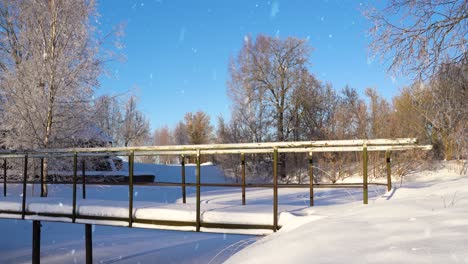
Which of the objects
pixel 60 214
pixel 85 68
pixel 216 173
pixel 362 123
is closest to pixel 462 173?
pixel 362 123

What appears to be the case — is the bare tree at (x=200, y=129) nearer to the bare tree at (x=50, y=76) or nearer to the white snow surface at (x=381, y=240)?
the bare tree at (x=50, y=76)

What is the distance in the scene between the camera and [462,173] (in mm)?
23234

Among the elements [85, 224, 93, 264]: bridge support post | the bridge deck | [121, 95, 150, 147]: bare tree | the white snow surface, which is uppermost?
[121, 95, 150, 147]: bare tree

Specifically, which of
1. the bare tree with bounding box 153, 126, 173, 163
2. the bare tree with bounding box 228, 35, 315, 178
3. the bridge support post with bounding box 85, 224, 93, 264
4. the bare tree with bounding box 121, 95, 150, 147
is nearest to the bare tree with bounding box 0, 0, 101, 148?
the bridge support post with bounding box 85, 224, 93, 264

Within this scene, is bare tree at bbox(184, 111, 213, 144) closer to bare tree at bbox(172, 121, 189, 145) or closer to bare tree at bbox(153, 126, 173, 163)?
bare tree at bbox(172, 121, 189, 145)

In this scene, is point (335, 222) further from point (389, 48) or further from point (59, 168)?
point (59, 168)

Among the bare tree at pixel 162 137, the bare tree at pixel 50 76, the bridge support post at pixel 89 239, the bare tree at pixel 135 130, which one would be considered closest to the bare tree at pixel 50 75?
the bare tree at pixel 50 76

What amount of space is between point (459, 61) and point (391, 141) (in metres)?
3.59

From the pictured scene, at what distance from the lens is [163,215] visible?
21.3ft

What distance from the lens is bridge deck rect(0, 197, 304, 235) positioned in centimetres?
586

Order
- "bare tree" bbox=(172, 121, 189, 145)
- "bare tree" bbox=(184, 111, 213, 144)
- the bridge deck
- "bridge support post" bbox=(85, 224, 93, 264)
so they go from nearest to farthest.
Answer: the bridge deck < "bridge support post" bbox=(85, 224, 93, 264) < "bare tree" bbox=(184, 111, 213, 144) < "bare tree" bbox=(172, 121, 189, 145)

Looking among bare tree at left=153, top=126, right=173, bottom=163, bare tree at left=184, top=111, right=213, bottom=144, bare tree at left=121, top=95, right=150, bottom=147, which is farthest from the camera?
bare tree at left=153, top=126, right=173, bottom=163

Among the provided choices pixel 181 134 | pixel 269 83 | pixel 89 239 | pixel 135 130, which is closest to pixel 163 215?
pixel 89 239

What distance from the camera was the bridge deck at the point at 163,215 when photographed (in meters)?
5.86
